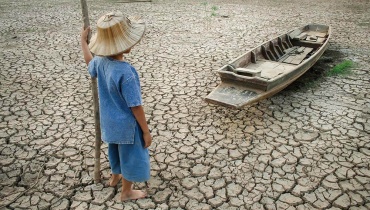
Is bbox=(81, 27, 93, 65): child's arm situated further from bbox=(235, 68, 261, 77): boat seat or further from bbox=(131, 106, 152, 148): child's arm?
bbox=(235, 68, 261, 77): boat seat

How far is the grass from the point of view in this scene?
563 cm

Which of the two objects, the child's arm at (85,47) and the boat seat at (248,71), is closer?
the child's arm at (85,47)

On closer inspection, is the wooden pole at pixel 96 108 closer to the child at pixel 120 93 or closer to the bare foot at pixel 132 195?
the child at pixel 120 93

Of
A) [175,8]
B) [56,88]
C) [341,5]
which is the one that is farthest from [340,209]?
[341,5]

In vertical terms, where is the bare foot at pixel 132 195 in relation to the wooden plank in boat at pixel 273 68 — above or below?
below

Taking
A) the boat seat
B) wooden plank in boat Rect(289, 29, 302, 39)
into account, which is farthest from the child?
wooden plank in boat Rect(289, 29, 302, 39)

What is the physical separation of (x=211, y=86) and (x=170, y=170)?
2.31 meters

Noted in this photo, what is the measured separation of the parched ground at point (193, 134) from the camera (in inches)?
113

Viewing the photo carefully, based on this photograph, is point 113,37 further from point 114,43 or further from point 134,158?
point 134,158

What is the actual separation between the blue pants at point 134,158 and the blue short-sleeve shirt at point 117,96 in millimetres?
81

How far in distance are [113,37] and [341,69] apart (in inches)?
207

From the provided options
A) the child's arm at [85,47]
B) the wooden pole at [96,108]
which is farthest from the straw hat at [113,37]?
the wooden pole at [96,108]

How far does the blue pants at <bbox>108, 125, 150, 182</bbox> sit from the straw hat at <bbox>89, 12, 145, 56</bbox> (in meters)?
0.65

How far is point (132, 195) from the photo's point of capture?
110 inches
